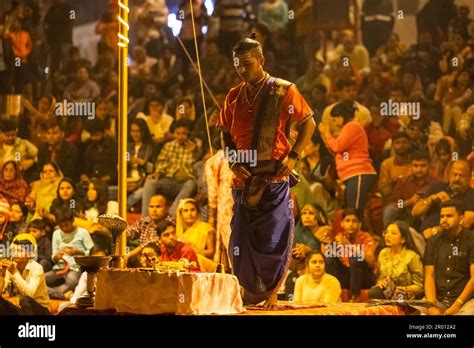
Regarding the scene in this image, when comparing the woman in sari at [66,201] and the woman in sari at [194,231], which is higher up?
the woman in sari at [66,201]

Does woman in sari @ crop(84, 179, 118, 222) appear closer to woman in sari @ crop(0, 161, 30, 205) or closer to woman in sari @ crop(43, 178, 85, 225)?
woman in sari @ crop(43, 178, 85, 225)

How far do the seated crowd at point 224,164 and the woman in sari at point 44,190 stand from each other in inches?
0.7

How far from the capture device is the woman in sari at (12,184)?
14.3m

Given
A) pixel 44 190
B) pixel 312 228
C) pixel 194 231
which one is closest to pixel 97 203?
pixel 44 190

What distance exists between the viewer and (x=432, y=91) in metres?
13.8

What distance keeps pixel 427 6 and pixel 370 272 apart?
126 inches

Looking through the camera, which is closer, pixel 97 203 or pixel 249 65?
pixel 249 65

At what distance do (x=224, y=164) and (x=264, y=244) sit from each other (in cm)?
244

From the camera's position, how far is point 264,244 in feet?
34.4
